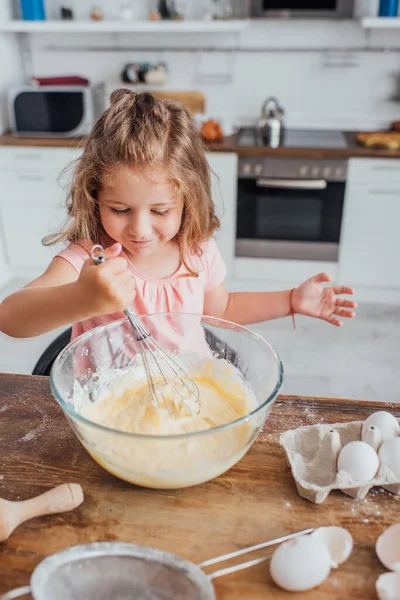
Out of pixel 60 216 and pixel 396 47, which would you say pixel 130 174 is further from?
pixel 396 47

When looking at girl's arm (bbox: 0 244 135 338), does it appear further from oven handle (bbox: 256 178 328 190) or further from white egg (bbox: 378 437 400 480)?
oven handle (bbox: 256 178 328 190)

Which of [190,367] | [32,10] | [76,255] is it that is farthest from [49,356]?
[32,10]

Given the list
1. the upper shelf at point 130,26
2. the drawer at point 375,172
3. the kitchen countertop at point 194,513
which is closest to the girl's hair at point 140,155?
the kitchen countertop at point 194,513

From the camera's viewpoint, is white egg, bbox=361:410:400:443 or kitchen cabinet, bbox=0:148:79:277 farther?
kitchen cabinet, bbox=0:148:79:277

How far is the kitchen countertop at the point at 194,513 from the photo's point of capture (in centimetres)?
59

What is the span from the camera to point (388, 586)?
56 cm

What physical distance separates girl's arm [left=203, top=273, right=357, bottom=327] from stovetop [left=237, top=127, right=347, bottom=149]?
1.56 m

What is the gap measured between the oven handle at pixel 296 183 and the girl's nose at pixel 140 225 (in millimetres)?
1786

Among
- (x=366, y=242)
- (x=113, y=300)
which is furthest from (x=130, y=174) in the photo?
(x=366, y=242)

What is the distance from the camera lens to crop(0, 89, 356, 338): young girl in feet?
3.00

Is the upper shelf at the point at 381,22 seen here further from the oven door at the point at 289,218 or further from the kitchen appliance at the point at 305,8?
the oven door at the point at 289,218

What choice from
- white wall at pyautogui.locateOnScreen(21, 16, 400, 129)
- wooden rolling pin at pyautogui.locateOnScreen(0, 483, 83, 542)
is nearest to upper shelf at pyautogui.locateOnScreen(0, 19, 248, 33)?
white wall at pyautogui.locateOnScreen(21, 16, 400, 129)

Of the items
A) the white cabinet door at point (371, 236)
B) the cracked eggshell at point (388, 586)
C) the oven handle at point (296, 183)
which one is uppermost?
the cracked eggshell at point (388, 586)

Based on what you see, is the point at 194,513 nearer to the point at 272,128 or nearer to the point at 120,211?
the point at 120,211
